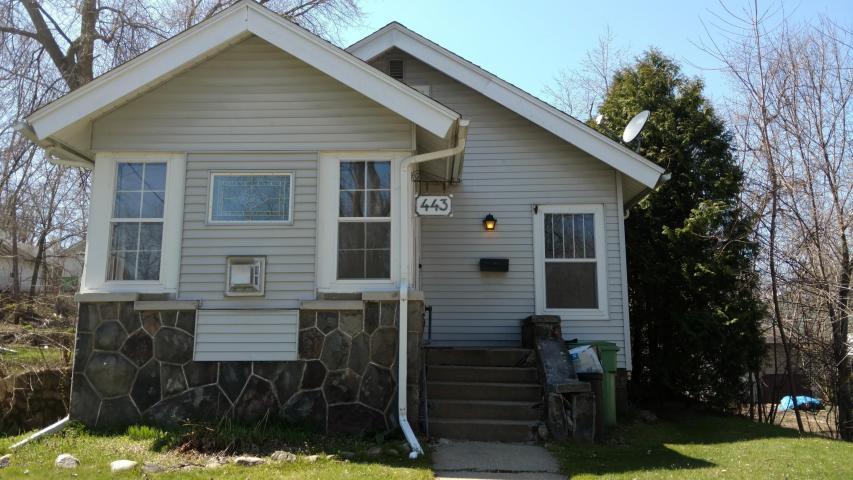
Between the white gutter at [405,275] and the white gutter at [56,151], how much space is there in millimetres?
3825

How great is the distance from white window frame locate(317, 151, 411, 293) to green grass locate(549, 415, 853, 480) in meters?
2.57

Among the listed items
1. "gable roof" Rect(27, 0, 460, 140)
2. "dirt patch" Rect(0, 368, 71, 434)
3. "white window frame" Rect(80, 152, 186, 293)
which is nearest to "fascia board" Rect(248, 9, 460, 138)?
"gable roof" Rect(27, 0, 460, 140)

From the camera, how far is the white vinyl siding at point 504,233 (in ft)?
32.1

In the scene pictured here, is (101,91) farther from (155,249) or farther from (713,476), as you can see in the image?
(713,476)

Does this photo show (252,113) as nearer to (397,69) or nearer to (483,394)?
(397,69)

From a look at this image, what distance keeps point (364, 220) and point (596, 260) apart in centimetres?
390

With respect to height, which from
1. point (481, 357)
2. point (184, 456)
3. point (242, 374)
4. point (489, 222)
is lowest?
point (184, 456)

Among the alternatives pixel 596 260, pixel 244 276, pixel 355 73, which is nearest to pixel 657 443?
pixel 596 260

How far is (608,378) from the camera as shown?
865 centimetres

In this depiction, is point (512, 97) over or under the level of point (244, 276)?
over

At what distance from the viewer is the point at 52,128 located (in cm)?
724

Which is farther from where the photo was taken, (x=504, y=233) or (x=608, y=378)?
(x=504, y=233)

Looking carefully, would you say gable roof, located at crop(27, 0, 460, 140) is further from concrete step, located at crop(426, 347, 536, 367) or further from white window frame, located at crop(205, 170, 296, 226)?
concrete step, located at crop(426, 347, 536, 367)

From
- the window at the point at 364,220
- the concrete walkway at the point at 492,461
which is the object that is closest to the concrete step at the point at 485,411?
the concrete walkway at the point at 492,461
